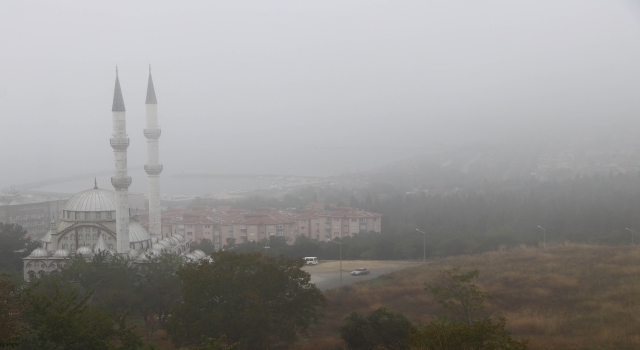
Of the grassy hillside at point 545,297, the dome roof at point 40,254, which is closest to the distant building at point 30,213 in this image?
the dome roof at point 40,254

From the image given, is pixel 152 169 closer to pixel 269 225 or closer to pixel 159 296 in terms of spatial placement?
pixel 159 296

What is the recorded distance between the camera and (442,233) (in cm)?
5347

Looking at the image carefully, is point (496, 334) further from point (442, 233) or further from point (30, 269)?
point (442, 233)

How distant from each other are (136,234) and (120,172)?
4138 millimetres

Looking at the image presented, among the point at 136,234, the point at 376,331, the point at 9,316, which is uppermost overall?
the point at 9,316

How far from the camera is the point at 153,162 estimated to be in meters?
43.2

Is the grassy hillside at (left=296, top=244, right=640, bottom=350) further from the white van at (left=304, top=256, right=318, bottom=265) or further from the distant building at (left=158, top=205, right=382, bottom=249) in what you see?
the distant building at (left=158, top=205, right=382, bottom=249)

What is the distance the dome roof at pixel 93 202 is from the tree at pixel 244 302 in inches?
780

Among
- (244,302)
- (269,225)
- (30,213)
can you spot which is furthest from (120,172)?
(30,213)

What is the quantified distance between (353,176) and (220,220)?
97.5 metres

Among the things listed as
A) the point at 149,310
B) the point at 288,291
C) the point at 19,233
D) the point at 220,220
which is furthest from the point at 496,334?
the point at 220,220

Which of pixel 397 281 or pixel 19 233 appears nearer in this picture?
pixel 397 281

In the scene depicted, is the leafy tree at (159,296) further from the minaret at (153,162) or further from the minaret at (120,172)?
the minaret at (153,162)

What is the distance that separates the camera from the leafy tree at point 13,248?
40.3 metres
